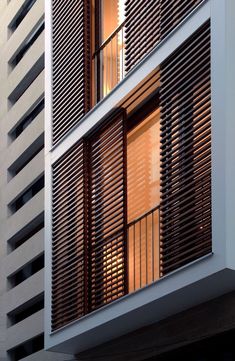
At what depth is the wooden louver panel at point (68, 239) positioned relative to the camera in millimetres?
20547

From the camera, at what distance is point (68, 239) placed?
69.5ft

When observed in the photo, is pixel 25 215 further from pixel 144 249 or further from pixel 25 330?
pixel 144 249

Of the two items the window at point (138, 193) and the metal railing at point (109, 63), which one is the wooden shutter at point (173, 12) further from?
the metal railing at point (109, 63)

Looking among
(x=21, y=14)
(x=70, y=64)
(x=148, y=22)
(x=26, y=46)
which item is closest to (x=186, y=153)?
(x=148, y=22)

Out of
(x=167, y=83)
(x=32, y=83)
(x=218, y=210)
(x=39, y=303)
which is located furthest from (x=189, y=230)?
(x=32, y=83)

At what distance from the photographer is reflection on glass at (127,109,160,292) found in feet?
60.7

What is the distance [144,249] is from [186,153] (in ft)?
7.95

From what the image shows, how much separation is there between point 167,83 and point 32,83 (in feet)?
38.0

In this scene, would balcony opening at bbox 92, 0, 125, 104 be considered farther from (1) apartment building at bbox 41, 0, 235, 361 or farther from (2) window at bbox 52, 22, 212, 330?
(2) window at bbox 52, 22, 212, 330

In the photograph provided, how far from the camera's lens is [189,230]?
54.3 ft

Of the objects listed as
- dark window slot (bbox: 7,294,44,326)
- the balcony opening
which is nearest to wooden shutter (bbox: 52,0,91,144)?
the balcony opening

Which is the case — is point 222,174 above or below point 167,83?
below

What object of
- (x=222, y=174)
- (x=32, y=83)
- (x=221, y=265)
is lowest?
(x=221, y=265)

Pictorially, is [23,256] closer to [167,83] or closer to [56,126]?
[56,126]
